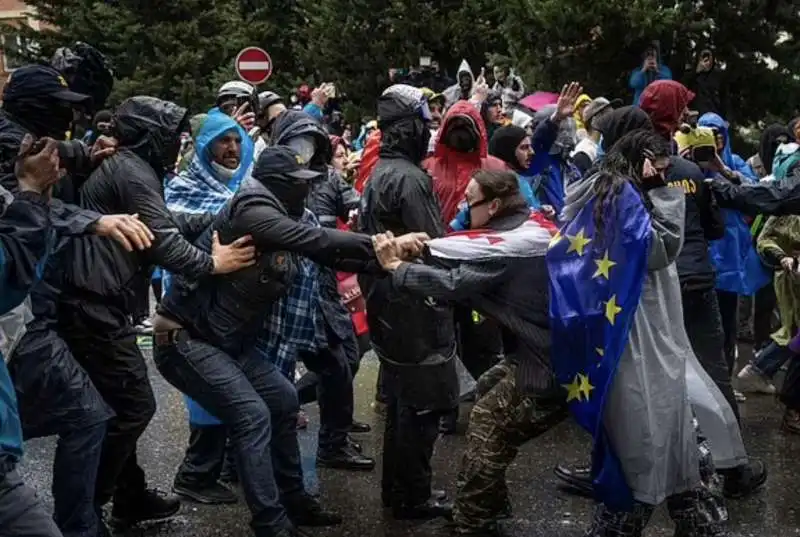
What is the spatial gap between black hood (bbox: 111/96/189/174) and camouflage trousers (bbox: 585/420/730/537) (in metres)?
2.49

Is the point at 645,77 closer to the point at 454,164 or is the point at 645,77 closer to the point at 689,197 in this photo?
the point at 454,164

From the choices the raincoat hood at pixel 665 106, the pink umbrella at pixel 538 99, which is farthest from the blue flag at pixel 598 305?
the pink umbrella at pixel 538 99

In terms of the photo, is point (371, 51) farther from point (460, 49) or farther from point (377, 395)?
point (377, 395)

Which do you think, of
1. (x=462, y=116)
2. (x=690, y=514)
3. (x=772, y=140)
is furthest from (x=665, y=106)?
(x=772, y=140)

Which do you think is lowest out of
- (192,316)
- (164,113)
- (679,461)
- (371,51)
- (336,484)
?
(336,484)

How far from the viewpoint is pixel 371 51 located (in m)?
20.2

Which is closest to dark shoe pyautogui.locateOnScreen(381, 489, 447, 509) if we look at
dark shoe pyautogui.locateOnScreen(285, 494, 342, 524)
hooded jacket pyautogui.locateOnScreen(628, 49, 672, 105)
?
dark shoe pyautogui.locateOnScreen(285, 494, 342, 524)

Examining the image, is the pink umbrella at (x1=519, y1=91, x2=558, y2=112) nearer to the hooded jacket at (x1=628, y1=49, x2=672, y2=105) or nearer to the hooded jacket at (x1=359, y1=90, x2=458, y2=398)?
the hooded jacket at (x1=628, y1=49, x2=672, y2=105)

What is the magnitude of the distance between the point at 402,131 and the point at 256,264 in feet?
3.93

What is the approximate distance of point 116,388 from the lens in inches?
198

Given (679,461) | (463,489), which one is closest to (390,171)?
(463,489)

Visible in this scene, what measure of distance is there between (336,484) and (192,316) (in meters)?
1.66

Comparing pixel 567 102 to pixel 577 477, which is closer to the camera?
pixel 577 477

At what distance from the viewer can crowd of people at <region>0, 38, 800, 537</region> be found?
4516mm
